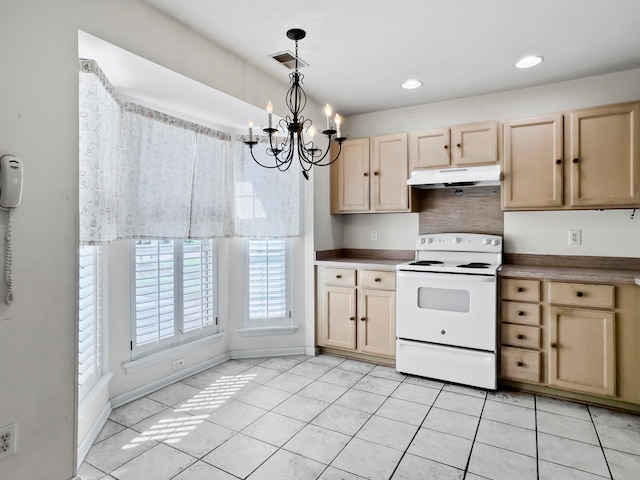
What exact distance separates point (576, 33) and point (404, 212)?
1.84m

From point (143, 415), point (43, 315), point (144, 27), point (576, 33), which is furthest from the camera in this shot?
point (143, 415)

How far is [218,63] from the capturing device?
101 inches

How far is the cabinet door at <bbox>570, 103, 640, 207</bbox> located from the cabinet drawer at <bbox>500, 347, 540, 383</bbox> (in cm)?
124

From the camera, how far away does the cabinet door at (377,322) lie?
3.38 meters

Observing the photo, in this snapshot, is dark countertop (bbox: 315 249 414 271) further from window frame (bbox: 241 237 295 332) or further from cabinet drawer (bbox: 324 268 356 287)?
window frame (bbox: 241 237 295 332)

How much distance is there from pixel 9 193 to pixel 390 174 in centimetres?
293

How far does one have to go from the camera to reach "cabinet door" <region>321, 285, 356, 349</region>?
3570 mm

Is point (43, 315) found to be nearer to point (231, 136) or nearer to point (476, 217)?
point (231, 136)

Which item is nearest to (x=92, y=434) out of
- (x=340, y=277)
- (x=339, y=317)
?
(x=339, y=317)

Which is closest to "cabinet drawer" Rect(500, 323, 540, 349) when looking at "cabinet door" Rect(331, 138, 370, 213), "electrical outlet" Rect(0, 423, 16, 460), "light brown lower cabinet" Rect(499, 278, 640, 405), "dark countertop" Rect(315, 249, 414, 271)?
"light brown lower cabinet" Rect(499, 278, 640, 405)

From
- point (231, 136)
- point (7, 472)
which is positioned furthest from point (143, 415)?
point (231, 136)

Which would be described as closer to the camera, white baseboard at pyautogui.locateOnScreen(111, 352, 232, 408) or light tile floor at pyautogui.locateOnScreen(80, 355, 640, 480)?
light tile floor at pyautogui.locateOnScreen(80, 355, 640, 480)

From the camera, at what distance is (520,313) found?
113 inches

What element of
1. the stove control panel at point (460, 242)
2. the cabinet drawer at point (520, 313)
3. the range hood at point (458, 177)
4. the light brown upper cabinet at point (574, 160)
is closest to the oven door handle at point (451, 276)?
the cabinet drawer at point (520, 313)
